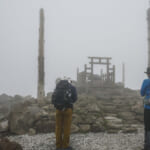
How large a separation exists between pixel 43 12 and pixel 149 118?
10.9 m

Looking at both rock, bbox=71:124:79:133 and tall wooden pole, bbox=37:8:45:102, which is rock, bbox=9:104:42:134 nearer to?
rock, bbox=71:124:79:133

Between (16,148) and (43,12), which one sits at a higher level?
(43,12)

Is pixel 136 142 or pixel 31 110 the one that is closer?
pixel 136 142

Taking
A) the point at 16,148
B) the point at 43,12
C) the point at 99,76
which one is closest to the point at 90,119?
the point at 16,148

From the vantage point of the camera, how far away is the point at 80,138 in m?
6.17

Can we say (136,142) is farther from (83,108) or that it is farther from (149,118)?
(83,108)

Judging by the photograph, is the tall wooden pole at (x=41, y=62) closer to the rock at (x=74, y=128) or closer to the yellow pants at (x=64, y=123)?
the rock at (x=74, y=128)

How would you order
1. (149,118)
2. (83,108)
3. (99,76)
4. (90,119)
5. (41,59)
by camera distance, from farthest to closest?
(99,76)
(41,59)
(83,108)
(90,119)
(149,118)

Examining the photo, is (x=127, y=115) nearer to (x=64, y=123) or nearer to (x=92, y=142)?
(x=92, y=142)

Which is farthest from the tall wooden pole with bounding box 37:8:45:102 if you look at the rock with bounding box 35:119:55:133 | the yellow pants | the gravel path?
the yellow pants

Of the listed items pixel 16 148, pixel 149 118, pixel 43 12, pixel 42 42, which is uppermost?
pixel 43 12

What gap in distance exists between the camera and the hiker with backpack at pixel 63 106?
15.1 ft

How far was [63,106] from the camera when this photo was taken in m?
4.57

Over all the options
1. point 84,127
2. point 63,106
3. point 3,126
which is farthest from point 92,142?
point 3,126
